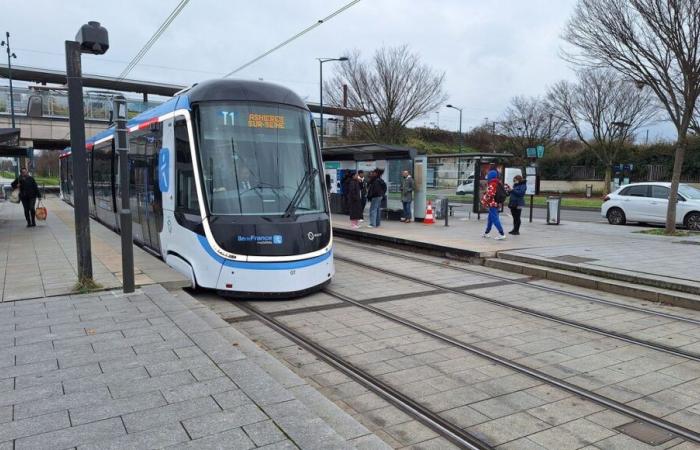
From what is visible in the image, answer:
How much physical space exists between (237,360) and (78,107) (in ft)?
15.4

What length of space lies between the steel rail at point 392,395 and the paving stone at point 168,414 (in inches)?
63.1

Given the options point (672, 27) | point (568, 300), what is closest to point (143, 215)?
Answer: point (568, 300)

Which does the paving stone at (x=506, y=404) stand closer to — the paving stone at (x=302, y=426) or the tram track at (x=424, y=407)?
the tram track at (x=424, y=407)

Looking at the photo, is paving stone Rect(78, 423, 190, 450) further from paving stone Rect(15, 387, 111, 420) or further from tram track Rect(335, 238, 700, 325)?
tram track Rect(335, 238, 700, 325)

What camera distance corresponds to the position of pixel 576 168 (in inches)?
1828

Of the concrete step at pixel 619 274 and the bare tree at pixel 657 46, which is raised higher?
the bare tree at pixel 657 46

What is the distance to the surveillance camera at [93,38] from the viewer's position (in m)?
7.12

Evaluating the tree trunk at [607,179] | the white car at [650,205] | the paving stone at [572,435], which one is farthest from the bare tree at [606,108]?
the paving stone at [572,435]

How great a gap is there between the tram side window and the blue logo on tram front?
392 mm

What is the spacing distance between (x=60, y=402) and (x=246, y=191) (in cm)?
451

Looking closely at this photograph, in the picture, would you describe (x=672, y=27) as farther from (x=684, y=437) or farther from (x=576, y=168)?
(x=576, y=168)

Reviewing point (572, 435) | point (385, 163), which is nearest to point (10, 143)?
point (385, 163)

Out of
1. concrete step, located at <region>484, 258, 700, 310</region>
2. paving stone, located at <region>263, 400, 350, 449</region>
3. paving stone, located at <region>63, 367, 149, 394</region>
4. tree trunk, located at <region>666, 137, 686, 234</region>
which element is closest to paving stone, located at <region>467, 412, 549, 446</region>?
paving stone, located at <region>263, 400, 350, 449</region>

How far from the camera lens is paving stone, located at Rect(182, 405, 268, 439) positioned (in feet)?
10.8
